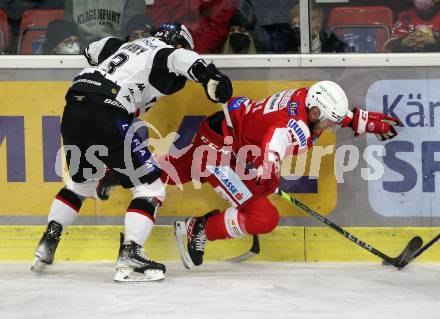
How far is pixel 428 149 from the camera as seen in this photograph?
5.55 m

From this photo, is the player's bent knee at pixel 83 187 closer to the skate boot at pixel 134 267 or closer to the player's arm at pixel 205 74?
the skate boot at pixel 134 267

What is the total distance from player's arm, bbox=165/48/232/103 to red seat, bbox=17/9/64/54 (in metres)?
1.00

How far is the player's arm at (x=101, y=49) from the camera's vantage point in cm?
528

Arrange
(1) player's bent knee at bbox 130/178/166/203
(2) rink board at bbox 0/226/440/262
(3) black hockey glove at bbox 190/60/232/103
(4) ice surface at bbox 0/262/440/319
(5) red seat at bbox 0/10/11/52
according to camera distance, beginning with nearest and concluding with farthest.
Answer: (4) ice surface at bbox 0/262/440/319
(3) black hockey glove at bbox 190/60/232/103
(1) player's bent knee at bbox 130/178/166/203
(2) rink board at bbox 0/226/440/262
(5) red seat at bbox 0/10/11/52

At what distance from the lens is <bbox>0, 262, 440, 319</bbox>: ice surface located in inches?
166

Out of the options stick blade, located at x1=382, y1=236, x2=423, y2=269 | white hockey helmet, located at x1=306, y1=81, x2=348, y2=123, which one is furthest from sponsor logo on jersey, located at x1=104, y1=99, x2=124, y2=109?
stick blade, located at x1=382, y1=236, x2=423, y2=269

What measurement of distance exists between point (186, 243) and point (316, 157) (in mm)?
850

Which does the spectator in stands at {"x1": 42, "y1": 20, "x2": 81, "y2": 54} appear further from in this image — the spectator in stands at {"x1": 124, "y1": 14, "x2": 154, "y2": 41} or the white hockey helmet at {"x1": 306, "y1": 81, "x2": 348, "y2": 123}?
the white hockey helmet at {"x1": 306, "y1": 81, "x2": 348, "y2": 123}

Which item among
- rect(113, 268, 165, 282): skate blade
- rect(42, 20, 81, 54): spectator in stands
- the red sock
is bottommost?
rect(113, 268, 165, 282): skate blade

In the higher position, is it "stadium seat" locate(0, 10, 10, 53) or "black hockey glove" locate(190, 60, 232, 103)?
"stadium seat" locate(0, 10, 10, 53)

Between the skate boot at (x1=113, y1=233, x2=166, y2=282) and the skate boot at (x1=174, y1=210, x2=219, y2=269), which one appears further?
the skate boot at (x1=174, y1=210, x2=219, y2=269)

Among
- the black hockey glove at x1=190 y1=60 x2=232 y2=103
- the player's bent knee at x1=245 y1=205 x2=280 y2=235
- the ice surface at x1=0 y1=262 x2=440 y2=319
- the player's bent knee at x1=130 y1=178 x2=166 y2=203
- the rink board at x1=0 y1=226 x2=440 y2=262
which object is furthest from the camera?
the rink board at x1=0 y1=226 x2=440 y2=262

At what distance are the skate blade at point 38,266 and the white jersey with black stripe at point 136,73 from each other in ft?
2.98

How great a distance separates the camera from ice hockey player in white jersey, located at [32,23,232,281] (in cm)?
492
